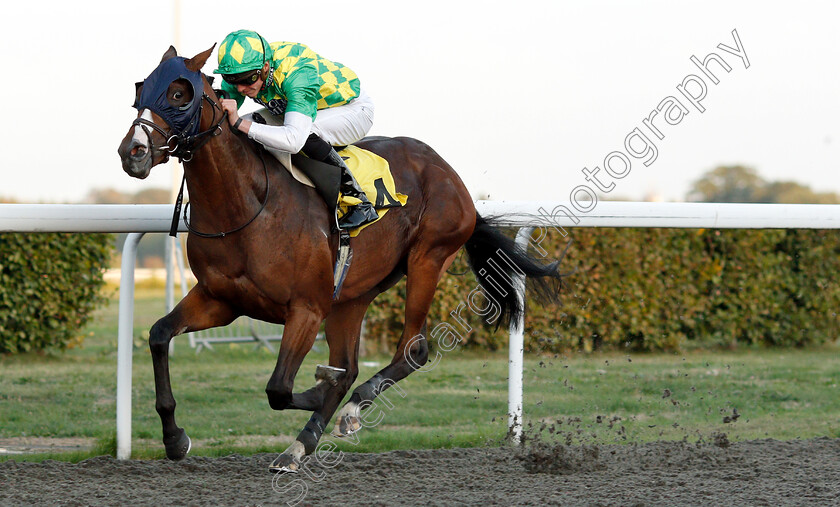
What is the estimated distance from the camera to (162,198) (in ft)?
73.7

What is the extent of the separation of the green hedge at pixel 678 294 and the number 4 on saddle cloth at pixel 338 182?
11.1 ft

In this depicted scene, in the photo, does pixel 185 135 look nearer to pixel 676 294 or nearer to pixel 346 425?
pixel 346 425

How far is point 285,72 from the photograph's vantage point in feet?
11.9

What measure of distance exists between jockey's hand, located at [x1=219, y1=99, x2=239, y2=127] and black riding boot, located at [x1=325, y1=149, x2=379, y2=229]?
1.50 feet

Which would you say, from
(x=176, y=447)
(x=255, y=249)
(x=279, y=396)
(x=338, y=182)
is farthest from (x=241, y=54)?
(x=176, y=447)

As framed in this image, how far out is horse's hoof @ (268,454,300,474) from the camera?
356 centimetres

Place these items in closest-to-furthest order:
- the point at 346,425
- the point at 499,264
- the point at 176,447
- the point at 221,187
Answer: the point at 221,187 < the point at 176,447 < the point at 346,425 < the point at 499,264

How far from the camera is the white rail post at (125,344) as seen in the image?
3996 millimetres

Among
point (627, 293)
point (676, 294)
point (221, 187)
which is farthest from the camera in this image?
point (676, 294)

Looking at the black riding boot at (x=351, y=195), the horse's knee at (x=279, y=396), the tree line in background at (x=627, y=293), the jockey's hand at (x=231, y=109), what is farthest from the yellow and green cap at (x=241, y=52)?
the tree line in background at (x=627, y=293)

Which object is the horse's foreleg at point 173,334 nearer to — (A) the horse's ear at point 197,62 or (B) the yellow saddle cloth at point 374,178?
(B) the yellow saddle cloth at point 374,178

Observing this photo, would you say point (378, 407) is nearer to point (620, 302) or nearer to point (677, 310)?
point (620, 302)

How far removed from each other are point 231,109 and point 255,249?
1.77 ft

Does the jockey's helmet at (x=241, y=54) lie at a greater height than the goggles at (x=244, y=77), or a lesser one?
greater
